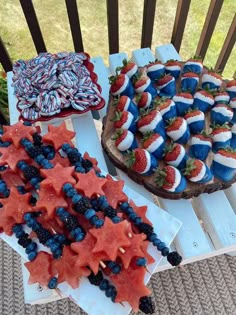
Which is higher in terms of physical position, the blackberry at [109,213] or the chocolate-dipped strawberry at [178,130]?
the chocolate-dipped strawberry at [178,130]

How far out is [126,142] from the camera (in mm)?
836

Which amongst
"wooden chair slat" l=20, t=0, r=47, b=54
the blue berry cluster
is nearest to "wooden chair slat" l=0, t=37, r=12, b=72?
"wooden chair slat" l=20, t=0, r=47, b=54

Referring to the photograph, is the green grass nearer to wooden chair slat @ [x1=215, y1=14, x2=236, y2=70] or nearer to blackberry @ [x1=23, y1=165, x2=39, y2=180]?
wooden chair slat @ [x1=215, y1=14, x2=236, y2=70]

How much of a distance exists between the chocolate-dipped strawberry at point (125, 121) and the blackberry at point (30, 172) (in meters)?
0.21

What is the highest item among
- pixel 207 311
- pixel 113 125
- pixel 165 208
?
pixel 113 125

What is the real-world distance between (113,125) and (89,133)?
84mm

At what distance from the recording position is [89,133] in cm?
96

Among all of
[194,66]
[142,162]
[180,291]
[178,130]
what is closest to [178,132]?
[178,130]

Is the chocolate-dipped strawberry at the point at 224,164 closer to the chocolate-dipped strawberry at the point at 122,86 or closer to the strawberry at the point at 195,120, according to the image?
the strawberry at the point at 195,120

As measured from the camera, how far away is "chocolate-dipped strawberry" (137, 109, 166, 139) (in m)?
0.84

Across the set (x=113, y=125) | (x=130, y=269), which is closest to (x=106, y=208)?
(x=130, y=269)

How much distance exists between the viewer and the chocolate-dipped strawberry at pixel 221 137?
0.84 meters

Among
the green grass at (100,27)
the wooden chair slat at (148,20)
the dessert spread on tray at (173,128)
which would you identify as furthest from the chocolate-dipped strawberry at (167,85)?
the green grass at (100,27)

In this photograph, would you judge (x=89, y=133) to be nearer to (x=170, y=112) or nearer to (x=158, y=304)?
(x=170, y=112)
